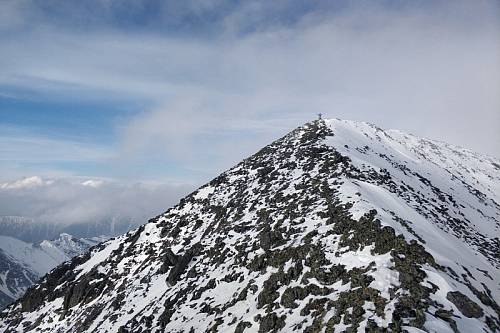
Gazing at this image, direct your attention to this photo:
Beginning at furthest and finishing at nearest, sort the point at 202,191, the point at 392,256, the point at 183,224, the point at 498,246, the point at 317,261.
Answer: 1. the point at 202,191
2. the point at 183,224
3. the point at 498,246
4. the point at 317,261
5. the point at 392,256

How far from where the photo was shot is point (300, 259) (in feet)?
107

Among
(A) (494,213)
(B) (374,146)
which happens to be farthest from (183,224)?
(A) (494,213)

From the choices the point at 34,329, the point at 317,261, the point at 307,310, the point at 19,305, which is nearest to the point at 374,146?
the point at 317,261

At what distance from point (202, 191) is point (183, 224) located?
10.7m

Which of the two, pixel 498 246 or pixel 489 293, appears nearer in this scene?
pixel 489 293

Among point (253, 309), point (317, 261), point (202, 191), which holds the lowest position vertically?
point (253, 309)

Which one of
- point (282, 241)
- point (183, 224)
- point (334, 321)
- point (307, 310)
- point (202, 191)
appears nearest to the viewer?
point (334, 321)

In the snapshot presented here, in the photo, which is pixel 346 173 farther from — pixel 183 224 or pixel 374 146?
pixel 374 146

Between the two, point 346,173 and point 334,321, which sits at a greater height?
point 346,173

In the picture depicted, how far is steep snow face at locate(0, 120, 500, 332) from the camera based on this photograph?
81.5 feet

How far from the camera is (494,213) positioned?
269 feet

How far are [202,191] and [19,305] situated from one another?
132 ft

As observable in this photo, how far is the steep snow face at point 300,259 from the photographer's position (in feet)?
81.5

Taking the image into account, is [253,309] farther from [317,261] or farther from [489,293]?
[489,293]
